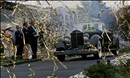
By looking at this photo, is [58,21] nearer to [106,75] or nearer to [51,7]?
[51,7]

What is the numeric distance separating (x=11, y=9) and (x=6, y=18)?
126 mm

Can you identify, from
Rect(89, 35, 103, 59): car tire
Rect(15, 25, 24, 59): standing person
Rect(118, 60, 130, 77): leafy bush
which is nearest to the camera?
Rect(15, 25, 24, 59): standing person

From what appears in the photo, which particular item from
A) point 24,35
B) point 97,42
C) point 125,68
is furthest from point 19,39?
point 24,35

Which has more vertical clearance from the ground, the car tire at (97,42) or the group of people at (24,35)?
the group of people at (24,35)

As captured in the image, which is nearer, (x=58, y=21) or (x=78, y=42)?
(x=58, y=21)

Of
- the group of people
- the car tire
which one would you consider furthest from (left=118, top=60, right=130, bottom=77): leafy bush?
the car tire

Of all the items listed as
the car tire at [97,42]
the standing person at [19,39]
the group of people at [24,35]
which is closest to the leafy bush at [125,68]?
the group of people at [24,35]

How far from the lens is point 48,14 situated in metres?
3.35

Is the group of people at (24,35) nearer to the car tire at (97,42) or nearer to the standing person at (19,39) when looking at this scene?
the standing person at (19,39)

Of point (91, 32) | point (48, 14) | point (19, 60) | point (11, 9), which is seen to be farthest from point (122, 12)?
point (91, 32)

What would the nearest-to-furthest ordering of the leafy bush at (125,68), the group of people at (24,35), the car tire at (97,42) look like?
the group of people at (24,35)
the leafy bush at (125,68)
the car tire at (97,42)

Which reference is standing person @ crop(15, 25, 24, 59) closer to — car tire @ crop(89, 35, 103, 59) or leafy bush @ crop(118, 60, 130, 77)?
leafy bush @ crop(118, 60, 130, 77)

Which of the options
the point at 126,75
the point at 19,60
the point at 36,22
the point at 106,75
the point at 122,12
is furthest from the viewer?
the point at 19,60

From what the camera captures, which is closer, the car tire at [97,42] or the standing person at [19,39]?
the standing person at [19,39]
